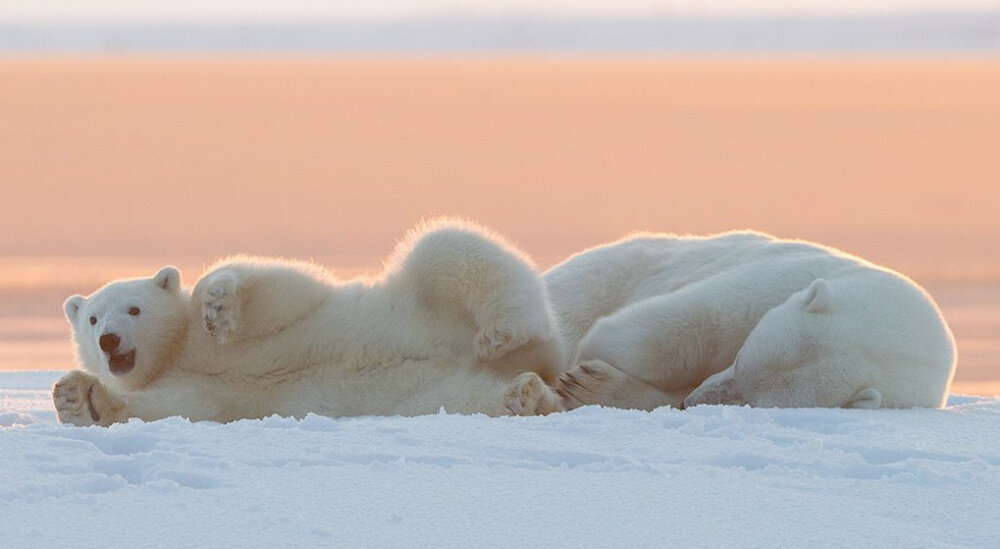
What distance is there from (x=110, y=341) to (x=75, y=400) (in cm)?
32

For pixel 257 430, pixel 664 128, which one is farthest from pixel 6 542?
pixel 664 128

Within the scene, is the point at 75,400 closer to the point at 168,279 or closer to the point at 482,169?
the point at 168,279

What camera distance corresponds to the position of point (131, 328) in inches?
194

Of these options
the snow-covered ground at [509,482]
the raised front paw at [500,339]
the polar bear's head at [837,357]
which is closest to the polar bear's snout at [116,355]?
the snow-covered ground at [509,482]

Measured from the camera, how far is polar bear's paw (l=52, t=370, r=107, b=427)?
180 inches

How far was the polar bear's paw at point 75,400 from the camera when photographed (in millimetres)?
4570

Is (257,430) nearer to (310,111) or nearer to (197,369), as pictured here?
(197,369)

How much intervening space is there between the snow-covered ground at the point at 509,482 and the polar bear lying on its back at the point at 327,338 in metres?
0.48

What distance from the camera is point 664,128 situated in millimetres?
19906

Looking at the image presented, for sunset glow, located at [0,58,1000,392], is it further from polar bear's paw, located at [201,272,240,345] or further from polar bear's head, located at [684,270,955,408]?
polar bear's paw, located at [201,272,240,345]

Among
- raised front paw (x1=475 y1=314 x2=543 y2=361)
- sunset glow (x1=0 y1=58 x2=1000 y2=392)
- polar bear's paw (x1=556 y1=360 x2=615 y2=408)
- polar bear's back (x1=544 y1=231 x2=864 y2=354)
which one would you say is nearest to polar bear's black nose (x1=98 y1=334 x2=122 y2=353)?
raised front paw (x1=475 y1=314 x2=543 y2=361)

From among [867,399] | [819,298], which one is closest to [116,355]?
[819,298]

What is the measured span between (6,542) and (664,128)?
17195mm

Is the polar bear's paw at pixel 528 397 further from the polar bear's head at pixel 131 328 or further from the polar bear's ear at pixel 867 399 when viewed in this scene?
the polar bear's head at pixel 131 328
